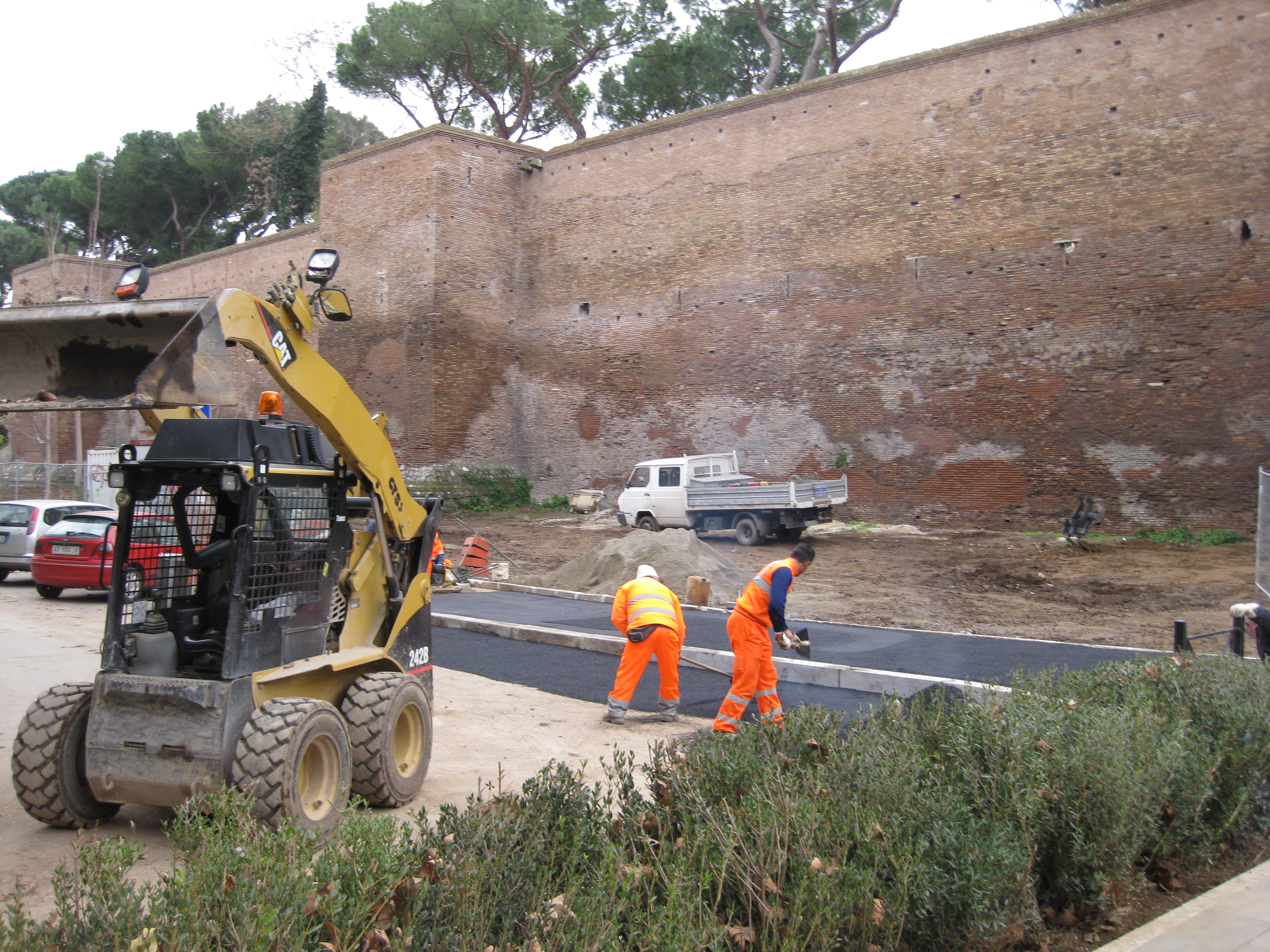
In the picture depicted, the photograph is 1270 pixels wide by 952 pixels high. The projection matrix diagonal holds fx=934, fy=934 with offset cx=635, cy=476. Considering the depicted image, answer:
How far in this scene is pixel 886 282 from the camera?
21.1 meters

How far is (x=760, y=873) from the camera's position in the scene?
3.04 meters

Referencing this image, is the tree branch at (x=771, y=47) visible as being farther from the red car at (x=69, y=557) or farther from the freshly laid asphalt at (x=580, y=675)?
the freshly laid asphalt at (x=580, y=675)

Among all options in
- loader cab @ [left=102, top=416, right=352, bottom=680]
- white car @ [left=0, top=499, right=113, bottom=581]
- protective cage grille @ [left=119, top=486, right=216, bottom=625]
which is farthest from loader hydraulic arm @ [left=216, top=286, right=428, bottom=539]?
white car @ [left=0, top=499, right=113, bottom=581]

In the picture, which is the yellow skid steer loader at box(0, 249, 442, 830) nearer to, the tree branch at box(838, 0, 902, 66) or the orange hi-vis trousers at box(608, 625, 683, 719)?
the orange hi-vis trousers at box(608, 625, 683, 719)

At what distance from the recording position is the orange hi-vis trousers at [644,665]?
22.7 feet

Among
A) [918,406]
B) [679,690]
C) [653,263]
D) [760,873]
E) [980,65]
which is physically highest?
[980,65]

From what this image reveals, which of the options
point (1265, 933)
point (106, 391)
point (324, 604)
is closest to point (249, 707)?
point (324, 604)

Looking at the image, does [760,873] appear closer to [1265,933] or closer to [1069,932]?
[1069,932]

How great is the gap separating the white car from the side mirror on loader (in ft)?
38.2

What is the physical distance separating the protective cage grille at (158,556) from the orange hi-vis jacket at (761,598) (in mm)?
3505

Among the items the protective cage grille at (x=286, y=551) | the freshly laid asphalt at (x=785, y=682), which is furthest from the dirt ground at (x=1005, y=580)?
the protective cage grille at (x=286, y=551)

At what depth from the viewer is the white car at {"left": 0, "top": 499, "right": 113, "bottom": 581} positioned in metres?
14.6

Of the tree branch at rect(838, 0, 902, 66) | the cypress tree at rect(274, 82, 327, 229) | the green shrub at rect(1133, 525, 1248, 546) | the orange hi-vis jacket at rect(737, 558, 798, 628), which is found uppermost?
the tree branch at rect(838, 0, 902, 66)

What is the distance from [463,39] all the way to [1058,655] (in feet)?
102
